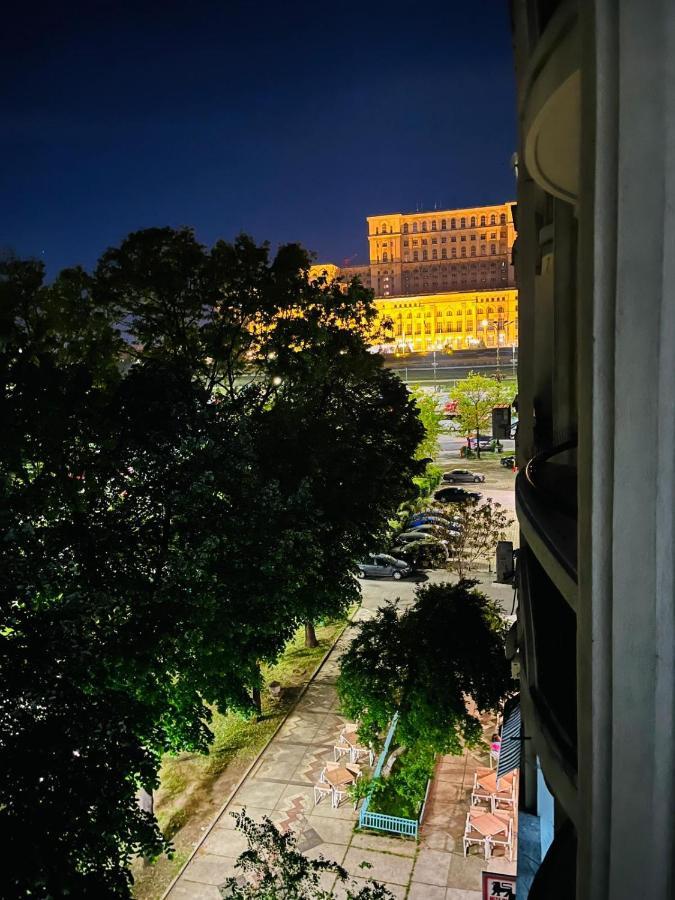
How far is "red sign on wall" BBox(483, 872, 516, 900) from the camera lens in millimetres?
8570

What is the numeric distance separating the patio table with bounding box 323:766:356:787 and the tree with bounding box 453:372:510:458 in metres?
35.2

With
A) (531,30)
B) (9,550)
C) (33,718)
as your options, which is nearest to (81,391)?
(9,550)

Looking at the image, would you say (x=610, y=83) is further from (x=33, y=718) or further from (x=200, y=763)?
(x=200, y=763)

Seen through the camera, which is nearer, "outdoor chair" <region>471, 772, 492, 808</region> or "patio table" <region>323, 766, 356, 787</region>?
"outdoor chair" <region>471, 772, 492, 808</region>

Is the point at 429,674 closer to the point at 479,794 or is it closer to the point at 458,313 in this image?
the point at 479,794

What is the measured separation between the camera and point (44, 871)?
561 cm

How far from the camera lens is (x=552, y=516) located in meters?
5.31

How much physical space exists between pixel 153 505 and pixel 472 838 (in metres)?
7.82

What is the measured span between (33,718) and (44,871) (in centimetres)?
176

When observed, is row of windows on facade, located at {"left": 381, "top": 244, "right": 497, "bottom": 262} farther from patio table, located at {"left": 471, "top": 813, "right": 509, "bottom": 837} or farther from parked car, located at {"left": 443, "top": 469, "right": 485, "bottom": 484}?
patio table, located at {"left": 471, "top": 813, "right": 509, "bottom": 837}

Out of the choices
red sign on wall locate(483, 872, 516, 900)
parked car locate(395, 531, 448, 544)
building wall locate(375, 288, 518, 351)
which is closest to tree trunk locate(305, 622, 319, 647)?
parked car locate(395, 531, 448, 544)

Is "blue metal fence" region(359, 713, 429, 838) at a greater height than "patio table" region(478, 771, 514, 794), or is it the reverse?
"patio table" region(478, 771, 514, 794)

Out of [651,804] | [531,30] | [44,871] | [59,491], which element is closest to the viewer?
[651,804]

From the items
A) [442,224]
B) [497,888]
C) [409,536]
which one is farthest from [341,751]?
[442,224]
